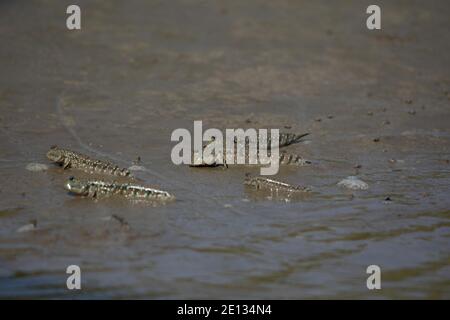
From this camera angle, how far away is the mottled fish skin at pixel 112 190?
4500mm

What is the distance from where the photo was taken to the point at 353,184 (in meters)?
5.06

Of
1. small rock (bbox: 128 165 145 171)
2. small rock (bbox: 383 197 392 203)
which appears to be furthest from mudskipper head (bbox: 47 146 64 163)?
small rock (bbox: 383 197 392 203)

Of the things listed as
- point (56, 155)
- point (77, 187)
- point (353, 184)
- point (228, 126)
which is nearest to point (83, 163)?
point (56, 155)

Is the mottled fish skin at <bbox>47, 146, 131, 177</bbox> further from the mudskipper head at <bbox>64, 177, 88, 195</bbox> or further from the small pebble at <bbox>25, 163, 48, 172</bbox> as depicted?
the mudskipper head at <bbox>64, 177, 88, 195</bbox>

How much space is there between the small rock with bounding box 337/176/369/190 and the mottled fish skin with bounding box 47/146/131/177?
1.50 metres

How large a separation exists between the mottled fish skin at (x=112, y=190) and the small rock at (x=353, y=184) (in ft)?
4.32

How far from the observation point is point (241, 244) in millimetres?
4039

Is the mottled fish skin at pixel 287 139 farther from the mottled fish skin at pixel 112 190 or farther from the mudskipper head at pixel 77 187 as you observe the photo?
the mudskipper head at pixel 77 187

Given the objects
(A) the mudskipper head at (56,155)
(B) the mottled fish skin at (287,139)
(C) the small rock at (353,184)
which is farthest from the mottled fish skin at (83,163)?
(C) the small rock at (353,184)

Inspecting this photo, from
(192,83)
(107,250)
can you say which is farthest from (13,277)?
(192,83)

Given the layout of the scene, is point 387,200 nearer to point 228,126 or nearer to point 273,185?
point 273,185

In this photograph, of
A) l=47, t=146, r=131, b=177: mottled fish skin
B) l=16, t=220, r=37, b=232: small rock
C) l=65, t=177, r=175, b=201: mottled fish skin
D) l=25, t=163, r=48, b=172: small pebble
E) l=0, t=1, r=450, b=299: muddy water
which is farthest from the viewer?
l=25, t=163, r=48, b=172: small pebble

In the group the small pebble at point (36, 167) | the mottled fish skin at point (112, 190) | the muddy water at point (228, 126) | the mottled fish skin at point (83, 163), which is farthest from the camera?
the small pebble at point (36, 167)

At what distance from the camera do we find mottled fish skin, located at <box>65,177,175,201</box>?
177 inches
